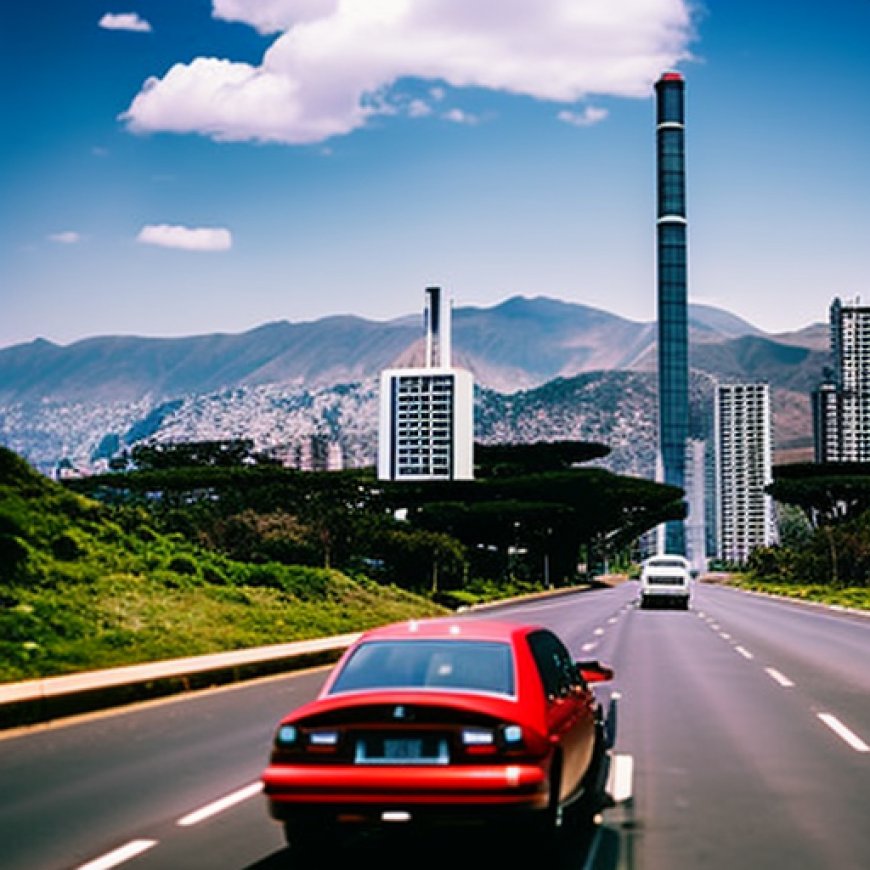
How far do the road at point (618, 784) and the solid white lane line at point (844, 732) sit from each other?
0.07 feet

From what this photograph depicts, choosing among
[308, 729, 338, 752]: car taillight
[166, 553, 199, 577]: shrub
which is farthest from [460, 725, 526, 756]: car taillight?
[166, 553, 199, 577]: shrub

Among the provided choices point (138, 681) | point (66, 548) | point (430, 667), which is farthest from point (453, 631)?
point (66, 548)

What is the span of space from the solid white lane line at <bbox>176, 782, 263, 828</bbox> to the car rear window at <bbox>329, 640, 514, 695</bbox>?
81.2 inches

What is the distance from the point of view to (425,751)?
7254 mm

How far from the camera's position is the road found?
812 centimetres

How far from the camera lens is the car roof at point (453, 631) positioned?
8.15m

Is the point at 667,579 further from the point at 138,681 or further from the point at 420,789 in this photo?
the point at 420,789

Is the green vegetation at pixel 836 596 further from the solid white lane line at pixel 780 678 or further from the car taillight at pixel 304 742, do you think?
the car taillight at pixel 304 742

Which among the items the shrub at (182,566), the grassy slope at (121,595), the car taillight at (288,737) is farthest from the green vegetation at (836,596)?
the car taillight at (288,737)

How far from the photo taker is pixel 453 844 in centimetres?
859

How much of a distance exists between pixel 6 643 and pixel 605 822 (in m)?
13.9

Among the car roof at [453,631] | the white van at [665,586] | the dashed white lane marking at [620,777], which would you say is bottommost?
the white van at [665,586]

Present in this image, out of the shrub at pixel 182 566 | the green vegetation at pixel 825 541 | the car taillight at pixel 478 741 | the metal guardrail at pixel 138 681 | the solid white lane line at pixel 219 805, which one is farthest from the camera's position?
the green vegetation at pixel 825 541

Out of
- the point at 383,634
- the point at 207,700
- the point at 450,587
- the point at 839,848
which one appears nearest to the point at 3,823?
the point at 383,634
